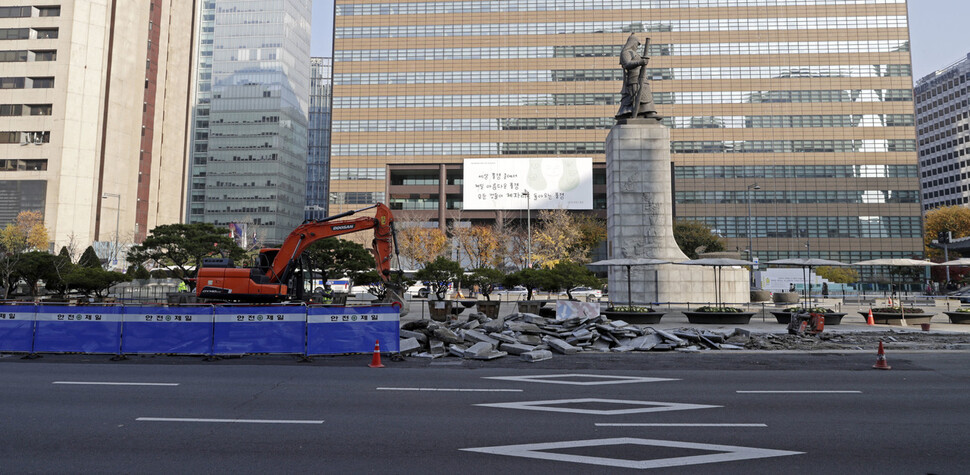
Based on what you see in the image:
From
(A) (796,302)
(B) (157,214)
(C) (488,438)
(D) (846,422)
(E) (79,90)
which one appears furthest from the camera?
(B) (157,214)

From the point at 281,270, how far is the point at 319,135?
6578 inches

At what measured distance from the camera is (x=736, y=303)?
3002cm

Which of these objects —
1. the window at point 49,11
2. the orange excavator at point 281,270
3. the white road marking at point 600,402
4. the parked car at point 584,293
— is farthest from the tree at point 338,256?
the window at point 49,11

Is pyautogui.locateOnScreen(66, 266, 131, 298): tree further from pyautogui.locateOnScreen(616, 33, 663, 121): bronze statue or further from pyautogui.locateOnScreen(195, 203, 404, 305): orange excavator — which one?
pyautogui.locateOnScreen(616, 33, 663, 121): bronze statue

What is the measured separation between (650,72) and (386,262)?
6879 cm

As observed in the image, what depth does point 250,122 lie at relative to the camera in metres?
126

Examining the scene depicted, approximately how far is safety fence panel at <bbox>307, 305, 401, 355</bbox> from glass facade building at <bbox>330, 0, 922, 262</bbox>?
60.0m

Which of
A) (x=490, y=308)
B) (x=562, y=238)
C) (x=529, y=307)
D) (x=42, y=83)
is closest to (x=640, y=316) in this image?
(x=529, y=307)

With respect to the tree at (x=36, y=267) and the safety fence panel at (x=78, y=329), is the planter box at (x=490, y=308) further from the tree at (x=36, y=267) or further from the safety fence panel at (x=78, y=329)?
the tree at (x=36, y=267)

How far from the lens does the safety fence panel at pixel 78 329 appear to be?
14.4 m

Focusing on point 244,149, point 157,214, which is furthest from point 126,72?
point 244,149

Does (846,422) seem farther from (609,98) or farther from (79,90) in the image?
(79,90)

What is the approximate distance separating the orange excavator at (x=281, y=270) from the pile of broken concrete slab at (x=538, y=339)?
14.8 feet

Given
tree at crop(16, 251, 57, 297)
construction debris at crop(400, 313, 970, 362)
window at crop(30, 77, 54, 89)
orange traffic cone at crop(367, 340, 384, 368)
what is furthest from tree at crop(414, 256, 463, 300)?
window at crop(30, 77, 54, 89)
